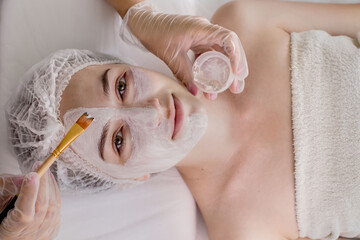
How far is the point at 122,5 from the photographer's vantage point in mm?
1558

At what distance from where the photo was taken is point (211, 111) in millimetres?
1448

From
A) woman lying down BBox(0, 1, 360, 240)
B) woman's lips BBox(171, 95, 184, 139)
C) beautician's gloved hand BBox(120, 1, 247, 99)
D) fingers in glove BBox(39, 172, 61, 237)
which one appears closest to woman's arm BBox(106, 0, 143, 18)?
beautician's gloved hand BBox(120, 1, 247, 99)

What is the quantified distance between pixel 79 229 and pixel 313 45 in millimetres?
1139

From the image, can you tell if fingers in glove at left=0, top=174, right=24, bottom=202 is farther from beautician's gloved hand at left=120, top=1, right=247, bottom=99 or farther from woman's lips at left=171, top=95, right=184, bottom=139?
beautician's gloved hand at left=120, top=1, right=247, bottom=99

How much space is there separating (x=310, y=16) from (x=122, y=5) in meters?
0.77

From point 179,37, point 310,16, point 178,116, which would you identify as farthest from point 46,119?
point 310,16

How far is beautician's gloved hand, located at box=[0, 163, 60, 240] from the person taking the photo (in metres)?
0.89

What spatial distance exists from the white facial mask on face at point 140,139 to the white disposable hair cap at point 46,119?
4cm

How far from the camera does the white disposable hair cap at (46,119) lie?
1158mm

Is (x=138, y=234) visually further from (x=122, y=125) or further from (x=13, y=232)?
(x=13, y=232)

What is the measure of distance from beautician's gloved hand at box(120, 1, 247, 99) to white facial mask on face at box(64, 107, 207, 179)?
0.61 feet

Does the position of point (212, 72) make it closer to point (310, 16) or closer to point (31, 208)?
point (310, 16)

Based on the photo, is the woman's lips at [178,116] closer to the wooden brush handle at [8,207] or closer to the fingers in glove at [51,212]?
the fingers in glove at [51,212]

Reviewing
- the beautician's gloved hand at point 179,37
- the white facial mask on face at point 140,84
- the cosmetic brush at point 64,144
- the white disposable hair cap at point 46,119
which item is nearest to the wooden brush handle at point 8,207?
the cosmetic brush at point 64,144
